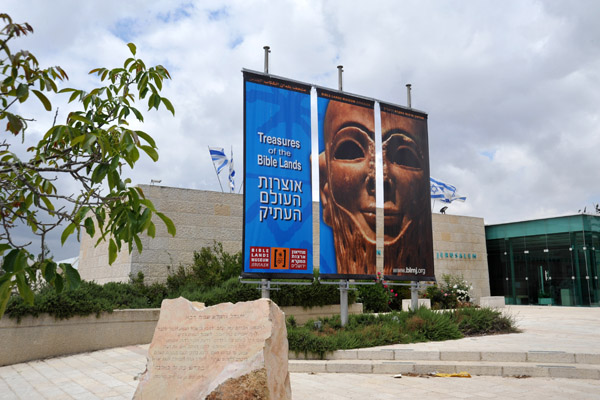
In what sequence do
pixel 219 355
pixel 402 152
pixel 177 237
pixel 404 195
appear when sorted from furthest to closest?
pixel 177 237 → pixel 402 152 → pixel 404 195 → pixel 219 355

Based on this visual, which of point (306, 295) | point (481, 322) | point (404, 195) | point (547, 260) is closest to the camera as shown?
point (481, 322)

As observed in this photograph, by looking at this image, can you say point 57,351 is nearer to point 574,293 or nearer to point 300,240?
point 300,240

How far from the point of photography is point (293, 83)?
11.8m

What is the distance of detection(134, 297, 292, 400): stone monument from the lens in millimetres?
4820

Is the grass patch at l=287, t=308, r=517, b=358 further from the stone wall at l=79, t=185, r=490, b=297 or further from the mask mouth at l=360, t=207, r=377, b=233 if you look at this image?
the stone wall at l=79, t=185, r=490, b=297

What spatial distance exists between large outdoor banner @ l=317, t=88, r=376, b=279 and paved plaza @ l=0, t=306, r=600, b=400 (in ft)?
8.20

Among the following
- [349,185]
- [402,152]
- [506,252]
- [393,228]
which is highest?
[402,152]

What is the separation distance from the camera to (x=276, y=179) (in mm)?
11055

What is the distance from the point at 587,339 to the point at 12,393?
38.0ft

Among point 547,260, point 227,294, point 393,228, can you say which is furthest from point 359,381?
point 547,260

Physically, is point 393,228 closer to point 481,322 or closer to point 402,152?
point 402,152

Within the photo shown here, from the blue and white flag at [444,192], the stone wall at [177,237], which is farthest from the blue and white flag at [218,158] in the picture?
the blue and white flag at [444,192]

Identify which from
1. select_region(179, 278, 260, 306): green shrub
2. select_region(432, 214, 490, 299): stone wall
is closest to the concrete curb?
select_region(179, 278, 260, 306): green shrub

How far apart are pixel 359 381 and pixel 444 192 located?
20.0 meters
